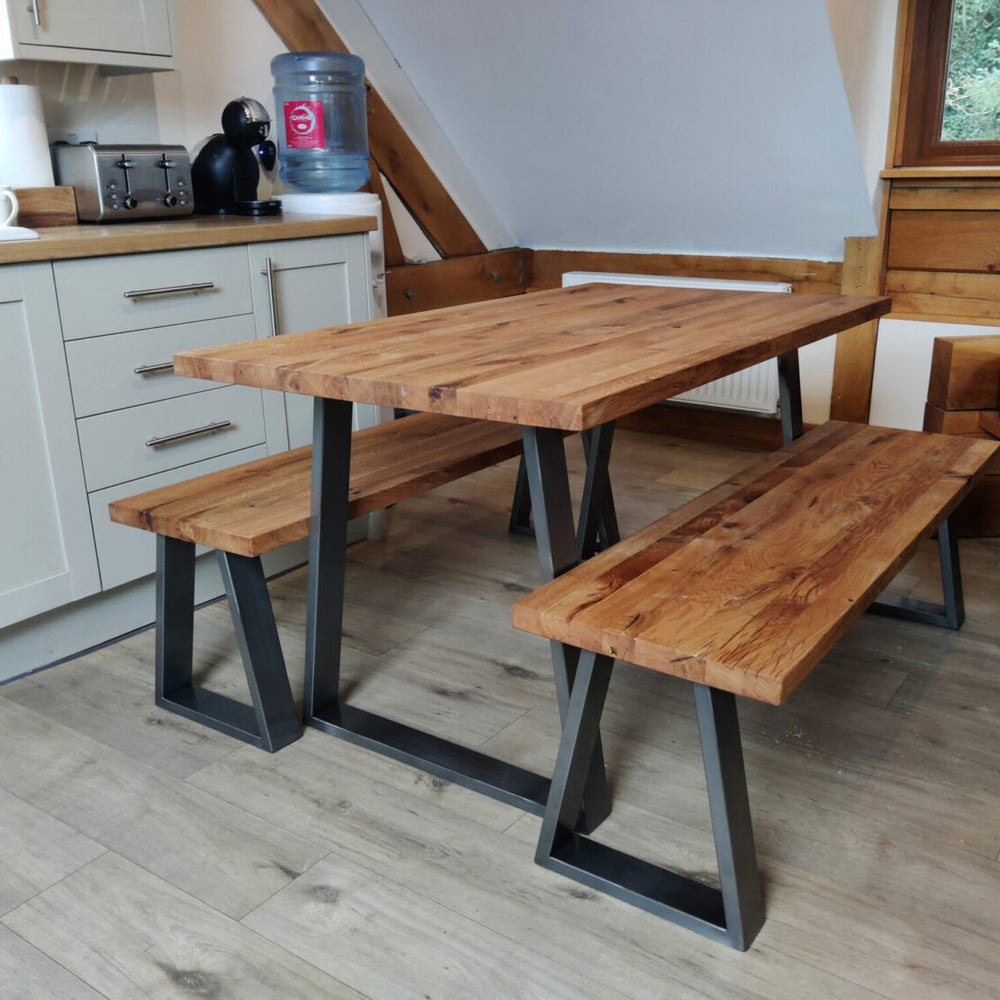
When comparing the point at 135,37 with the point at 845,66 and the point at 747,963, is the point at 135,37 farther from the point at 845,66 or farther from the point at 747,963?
the point at 747,963

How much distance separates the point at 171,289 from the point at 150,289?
0.19 ft

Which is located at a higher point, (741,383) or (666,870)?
(741,383)

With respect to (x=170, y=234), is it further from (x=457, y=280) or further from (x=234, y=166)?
(x=457, y=280)

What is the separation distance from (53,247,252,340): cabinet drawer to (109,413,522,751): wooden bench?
0.45 meters

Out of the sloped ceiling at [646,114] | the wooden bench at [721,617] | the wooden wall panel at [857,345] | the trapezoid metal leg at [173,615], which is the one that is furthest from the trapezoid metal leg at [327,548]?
the wooden wall panel at [857,345]

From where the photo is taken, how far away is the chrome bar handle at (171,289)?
7.40 feet

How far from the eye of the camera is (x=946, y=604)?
2.34 metres

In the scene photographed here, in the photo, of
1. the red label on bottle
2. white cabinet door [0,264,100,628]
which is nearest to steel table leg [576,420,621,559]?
white cabinet door [0,264,100,628]

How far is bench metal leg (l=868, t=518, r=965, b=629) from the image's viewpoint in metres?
2.31

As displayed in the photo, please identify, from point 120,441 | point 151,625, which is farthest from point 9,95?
point 151,625

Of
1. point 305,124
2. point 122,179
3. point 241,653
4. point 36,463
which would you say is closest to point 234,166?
point 305,124

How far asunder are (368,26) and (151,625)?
7.48 ft

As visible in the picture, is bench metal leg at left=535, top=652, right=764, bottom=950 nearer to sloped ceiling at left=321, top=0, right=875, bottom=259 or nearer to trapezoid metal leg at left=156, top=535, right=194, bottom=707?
trapezoid metal leg at left=156, top=535, right=194, bottom=707

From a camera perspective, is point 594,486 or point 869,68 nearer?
point 594,486
